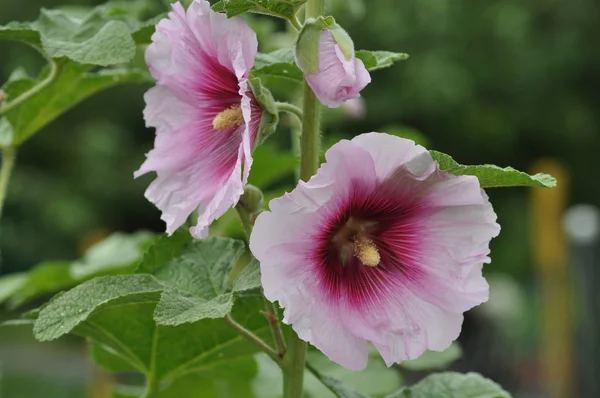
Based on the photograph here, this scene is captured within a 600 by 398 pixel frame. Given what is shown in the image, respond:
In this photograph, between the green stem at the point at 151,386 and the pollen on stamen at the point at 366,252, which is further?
the green stem at the point at 151,386

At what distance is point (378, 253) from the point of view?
1.67 ft

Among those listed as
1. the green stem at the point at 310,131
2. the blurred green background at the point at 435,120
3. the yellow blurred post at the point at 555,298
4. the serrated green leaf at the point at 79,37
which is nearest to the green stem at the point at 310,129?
the green stem at the point at 310,131

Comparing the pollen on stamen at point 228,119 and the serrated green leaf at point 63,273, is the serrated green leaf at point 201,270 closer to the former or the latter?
the pollen on stamen at point 228,119

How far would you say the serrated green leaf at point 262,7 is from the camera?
461 millimetres

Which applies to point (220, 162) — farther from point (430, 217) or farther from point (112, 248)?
point (112, 248)

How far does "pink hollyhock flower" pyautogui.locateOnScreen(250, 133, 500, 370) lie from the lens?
0.45 metres

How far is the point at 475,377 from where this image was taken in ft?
2.02

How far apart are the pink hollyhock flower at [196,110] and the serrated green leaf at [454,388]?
0.60 feet

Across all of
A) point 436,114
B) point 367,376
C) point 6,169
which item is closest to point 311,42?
point 6,169

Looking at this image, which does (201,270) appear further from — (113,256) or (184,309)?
(113,256)

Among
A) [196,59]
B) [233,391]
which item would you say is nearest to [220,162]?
[196,59]

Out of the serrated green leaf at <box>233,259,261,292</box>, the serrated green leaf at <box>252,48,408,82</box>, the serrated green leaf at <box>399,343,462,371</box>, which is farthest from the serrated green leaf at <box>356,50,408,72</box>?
the serrated green leaf at <box>399,343,462,371</box>

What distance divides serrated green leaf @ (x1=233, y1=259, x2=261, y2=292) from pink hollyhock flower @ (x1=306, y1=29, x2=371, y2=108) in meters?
0.10

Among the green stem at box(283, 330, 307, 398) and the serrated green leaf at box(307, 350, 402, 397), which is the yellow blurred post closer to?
the serrated green leaf at box(307, 350, 402, 397)
